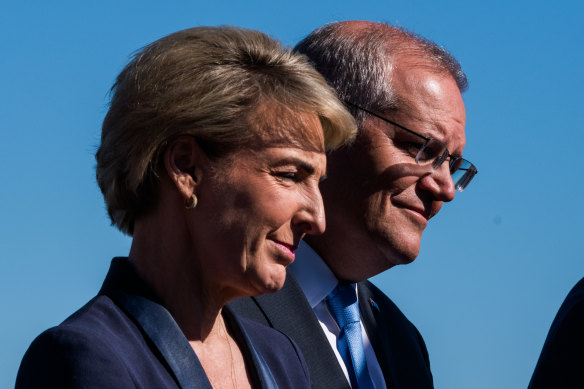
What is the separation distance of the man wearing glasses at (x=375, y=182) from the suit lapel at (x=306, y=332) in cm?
6

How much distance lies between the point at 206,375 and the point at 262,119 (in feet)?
2.79

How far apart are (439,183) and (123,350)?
7.32 feet

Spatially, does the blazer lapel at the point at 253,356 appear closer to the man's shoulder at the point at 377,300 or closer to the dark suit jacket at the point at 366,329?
the dark suit jacket at the point at 366,329

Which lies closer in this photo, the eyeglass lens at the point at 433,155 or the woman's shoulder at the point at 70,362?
the woman's shoulder at the point at 70,362

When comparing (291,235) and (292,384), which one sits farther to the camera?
(292,384)

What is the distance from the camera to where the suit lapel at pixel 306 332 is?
4.29 metres

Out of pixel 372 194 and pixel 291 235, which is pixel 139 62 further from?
pixel 372 194

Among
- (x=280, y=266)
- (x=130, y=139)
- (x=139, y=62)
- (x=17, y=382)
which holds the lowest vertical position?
(x=17, y=382)

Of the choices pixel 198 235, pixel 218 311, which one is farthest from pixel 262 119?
pixel 218 311

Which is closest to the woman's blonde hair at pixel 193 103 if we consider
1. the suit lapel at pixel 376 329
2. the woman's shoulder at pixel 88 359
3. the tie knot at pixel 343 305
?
the woman's shoulder at pixel 88 359

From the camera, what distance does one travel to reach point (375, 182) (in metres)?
4.67

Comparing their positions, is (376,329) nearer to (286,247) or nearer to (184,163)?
(286,247)

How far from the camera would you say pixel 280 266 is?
3250mm

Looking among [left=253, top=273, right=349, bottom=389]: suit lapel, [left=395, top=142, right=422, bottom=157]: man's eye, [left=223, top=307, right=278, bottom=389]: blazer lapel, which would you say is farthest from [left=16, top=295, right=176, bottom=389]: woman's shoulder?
[left=395, top=142, right=422, bottom=157]: man's eye
